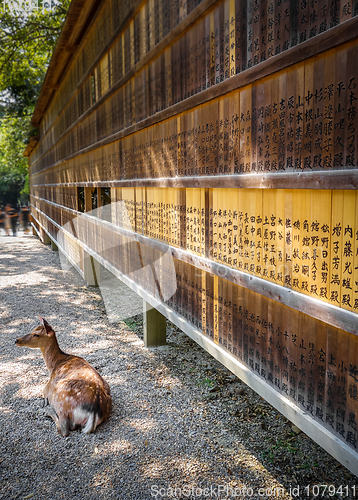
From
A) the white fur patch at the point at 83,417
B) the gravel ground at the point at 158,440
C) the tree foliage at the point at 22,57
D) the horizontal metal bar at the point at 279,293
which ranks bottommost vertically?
the gravel ground at the point at 158,440

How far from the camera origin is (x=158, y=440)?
3.29 metres

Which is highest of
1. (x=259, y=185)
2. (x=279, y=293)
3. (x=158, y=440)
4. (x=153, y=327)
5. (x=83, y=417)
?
(x=259, y=185)

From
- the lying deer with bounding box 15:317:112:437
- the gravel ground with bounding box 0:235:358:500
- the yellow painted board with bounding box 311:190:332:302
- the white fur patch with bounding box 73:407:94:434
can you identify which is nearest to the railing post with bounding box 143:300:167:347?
the gravel ground with bounding box 0:235:358:500

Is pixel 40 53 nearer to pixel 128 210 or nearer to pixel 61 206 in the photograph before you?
pixel 61 206

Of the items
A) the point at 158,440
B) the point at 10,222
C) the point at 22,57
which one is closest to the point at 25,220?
the point at 10,222

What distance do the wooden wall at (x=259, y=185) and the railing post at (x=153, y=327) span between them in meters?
0.49

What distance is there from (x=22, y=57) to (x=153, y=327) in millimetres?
14795

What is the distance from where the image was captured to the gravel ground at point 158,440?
2.76 metres

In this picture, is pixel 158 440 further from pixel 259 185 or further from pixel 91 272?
pixel 91 272

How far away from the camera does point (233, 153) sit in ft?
8.99

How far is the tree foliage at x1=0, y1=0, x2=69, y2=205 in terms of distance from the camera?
14.1 metres

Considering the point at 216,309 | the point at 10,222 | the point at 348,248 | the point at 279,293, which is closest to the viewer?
the point at 348,248

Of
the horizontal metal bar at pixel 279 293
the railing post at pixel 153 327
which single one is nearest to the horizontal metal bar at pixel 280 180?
the horizontal metal bar at pixel 279 293

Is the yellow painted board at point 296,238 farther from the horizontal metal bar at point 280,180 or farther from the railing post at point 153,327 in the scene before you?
the railing post at point 153,327
